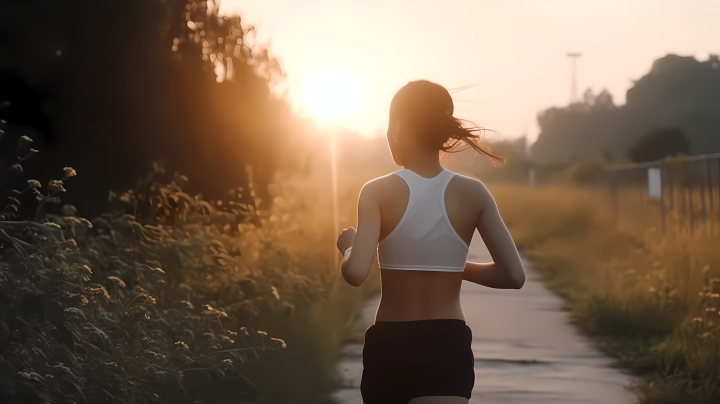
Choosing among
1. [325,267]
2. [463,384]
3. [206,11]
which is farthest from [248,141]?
[463,384]

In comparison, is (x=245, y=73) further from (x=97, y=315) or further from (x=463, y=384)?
(x=463, y=384)

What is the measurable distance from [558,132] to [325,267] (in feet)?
231

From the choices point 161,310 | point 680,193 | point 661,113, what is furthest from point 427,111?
point 661,113

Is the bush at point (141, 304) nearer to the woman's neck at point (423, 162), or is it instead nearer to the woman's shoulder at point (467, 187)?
the woman's neck at point (423, 162)

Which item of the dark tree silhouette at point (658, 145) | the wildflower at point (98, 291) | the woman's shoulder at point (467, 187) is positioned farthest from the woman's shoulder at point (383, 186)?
the dark tree silhouette at point (658, 145)

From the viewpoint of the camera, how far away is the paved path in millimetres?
7782

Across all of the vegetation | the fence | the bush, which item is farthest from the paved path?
the fence

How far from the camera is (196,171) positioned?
31.7 feet

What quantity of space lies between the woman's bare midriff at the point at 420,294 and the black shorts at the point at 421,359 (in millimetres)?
27

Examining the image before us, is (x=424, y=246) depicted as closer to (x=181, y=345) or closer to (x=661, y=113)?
(x=181, y=345)

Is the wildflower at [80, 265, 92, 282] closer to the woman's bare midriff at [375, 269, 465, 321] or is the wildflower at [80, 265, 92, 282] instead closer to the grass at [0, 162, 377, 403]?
the grass at [0, 162, 377, 403]

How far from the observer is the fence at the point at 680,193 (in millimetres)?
15195

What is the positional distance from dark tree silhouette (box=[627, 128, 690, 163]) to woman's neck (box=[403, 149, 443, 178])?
44807mm

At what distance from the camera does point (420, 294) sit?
3.50m
